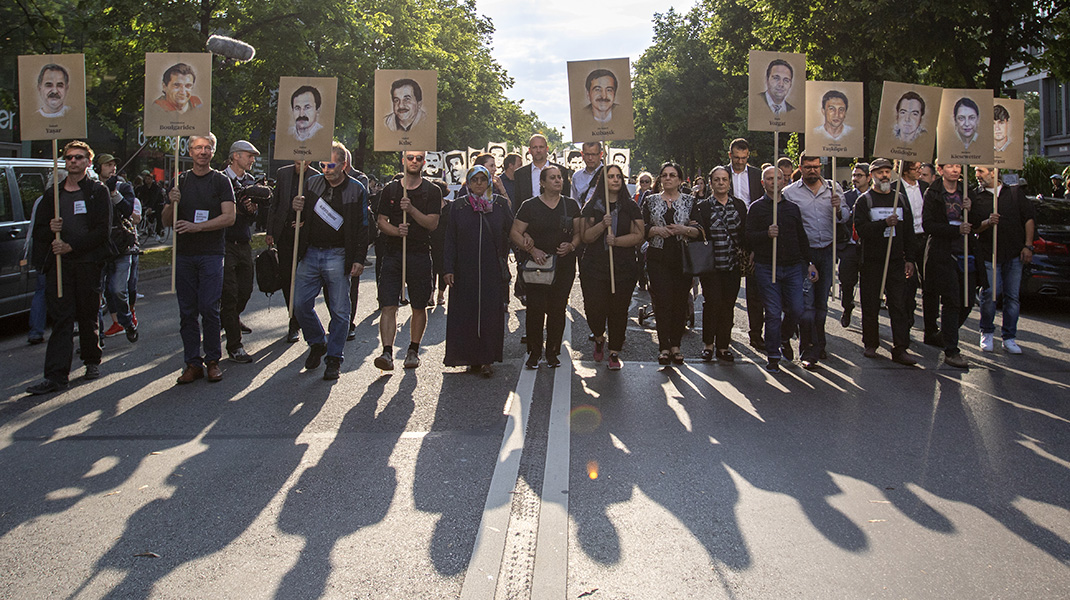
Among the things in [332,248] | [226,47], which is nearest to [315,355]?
[332,248]

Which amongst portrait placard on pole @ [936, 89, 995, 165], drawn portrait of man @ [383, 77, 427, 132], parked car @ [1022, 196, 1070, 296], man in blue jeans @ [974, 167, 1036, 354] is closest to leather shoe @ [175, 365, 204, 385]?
drawn portrait of man @ [383, 77, 427, 132]

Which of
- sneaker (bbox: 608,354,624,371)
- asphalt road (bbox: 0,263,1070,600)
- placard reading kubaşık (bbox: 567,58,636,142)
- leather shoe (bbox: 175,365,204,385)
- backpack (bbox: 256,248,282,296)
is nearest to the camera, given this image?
asphalt road (bbox: 0,263,1070,600)

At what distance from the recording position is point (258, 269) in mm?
8617

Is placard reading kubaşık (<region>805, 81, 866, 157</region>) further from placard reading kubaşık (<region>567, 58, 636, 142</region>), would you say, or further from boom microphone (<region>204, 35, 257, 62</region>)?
Result: boom microphone (<region>204, 35, 257, 62</region>)

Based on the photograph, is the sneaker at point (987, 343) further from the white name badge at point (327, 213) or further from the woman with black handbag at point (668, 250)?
the white name badge at point (327, 213)

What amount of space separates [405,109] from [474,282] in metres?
1.98

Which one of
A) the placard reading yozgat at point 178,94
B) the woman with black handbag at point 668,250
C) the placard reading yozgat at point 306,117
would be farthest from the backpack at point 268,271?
the woman with black handbag at point 668,250

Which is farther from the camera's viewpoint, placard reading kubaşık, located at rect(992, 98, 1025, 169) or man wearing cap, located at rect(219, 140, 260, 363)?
placard reading kubaşık, located at rect(992, 98, 1025, 169)

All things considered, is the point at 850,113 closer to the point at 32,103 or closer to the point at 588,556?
the point at 588,556

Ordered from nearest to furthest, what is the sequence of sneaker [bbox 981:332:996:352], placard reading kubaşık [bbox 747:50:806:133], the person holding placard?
the person holding placard < placard reading kubaşık [bbox 747:50:806:133] < sneaker [bbox 981:332:996:352]

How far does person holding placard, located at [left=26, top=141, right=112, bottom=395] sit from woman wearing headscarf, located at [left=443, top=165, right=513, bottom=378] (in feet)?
9.54

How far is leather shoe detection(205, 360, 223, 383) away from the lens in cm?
769

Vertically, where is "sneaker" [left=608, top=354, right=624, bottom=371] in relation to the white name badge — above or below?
below

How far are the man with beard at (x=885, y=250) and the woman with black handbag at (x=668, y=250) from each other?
68.6 inches
